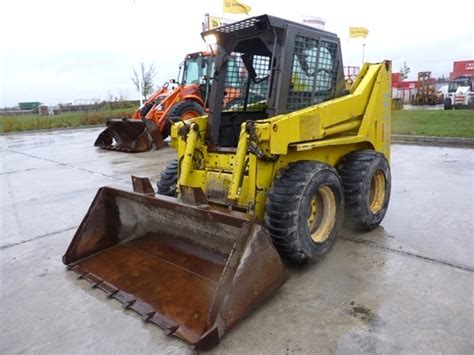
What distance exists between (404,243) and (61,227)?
4.01 metres

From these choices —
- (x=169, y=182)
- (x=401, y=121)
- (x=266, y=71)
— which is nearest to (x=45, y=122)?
(x=401, y=121)

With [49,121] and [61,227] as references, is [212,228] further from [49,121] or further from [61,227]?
[49,121]

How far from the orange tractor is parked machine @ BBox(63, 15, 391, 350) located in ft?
22.1

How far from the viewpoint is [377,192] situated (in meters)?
4.49

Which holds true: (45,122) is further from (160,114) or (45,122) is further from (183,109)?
(183,109)

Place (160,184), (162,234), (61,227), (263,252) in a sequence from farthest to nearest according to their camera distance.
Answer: (61,227)
(160,184)
(162,234)
(263,252)

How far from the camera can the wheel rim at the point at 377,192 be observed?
443 centimetres

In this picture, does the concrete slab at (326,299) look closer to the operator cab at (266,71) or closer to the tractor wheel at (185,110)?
the operator cab at (266,71)

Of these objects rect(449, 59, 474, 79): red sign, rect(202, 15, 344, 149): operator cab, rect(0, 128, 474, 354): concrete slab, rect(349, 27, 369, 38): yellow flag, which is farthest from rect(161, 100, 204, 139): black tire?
rect(449, 59, 474, 79): red sign

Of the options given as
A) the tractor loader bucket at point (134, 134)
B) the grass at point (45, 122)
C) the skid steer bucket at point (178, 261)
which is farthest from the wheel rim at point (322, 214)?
the grass at point (45, 122)

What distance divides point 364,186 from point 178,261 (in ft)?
6.65

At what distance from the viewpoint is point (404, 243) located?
394cm

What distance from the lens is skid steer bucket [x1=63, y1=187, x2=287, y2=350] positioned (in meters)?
2.51

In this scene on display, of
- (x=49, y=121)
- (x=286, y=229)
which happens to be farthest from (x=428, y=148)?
(x=49, y=121)
